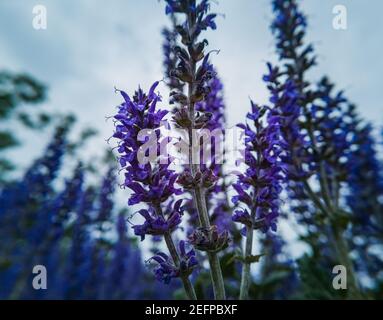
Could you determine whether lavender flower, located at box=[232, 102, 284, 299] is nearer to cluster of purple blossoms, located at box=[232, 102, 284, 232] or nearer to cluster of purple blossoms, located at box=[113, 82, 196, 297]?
cluster of purple blossoms, located at box=[232, 102, 284, 232]

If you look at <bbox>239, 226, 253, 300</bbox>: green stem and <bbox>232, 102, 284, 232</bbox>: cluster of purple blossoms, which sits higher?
<bbox>232, 102, 284, 232</bbox>: cluster of purple blossoms

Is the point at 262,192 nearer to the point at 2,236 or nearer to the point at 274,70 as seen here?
the point at 274,70

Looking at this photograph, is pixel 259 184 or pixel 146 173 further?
pixel 259 184

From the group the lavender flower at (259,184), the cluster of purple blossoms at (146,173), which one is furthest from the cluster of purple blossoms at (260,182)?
the cluster of purple blossoms at (146,173)

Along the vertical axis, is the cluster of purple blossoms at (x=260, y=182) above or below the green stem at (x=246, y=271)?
above

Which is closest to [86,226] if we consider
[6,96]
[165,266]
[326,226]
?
[326,226]

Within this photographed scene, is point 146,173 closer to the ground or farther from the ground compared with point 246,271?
farther from the ground

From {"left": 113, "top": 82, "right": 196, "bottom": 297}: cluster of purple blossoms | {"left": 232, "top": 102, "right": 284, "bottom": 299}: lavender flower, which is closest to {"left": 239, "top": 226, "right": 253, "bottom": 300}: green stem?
{"left": 232, "top": 102, "right": 284, "bottom": 299}: lavender flower

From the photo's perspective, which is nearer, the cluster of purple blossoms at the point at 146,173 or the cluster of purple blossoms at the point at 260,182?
the cluster of purple blossoms at the point at 146,173

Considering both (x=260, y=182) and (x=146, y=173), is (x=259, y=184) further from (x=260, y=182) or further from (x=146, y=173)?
(x=146, y=173)

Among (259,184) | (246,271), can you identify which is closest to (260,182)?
(259,184)

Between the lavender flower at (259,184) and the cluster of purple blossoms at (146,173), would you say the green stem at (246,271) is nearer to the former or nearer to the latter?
the lavender flower at (259,184)
